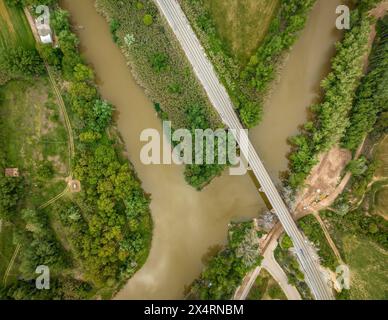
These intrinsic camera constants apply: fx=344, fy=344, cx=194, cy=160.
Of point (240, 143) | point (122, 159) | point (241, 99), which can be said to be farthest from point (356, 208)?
point (122, 159)

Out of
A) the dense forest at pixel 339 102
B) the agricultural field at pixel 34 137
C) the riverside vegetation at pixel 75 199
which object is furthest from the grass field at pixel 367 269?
the agricultural field at pixel 34 137

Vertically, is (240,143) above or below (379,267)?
above

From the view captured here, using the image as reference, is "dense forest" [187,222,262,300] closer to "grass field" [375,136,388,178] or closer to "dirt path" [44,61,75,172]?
"grass field" [375,136,388,178]

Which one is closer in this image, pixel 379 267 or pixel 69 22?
pixel 379 267

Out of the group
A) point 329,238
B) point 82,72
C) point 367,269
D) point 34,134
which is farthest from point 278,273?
point 34,134

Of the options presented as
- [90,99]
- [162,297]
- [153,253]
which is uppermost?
[90,99]

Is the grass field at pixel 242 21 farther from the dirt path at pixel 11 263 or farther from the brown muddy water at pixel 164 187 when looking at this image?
the dirt path at pixel 11 263

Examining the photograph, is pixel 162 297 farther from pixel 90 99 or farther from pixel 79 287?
pixel 90 99
